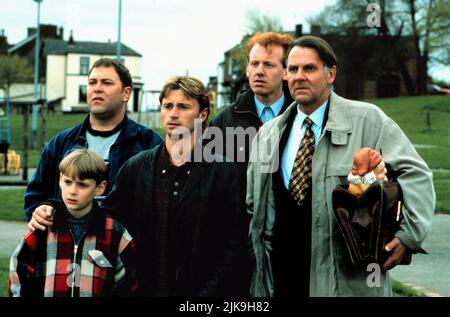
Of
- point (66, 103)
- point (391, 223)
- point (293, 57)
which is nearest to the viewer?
point (391, 223)

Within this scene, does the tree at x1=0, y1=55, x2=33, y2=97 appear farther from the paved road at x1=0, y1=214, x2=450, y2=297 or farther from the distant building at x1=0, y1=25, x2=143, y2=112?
the paved road at x1=0, y1=214, x2=450, y2=297

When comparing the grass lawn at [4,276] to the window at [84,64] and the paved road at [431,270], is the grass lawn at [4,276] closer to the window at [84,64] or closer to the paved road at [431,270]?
the paved road at [431,270]

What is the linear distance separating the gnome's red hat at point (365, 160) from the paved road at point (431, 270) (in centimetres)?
305

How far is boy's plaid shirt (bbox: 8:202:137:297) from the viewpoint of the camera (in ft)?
11.4

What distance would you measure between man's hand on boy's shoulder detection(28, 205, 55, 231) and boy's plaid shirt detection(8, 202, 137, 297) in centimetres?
3

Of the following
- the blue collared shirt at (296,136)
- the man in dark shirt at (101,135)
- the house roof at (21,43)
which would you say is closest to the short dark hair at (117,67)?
the man in dark shirt at (101,135)

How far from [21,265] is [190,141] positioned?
2.85 ft

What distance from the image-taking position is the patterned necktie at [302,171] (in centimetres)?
329

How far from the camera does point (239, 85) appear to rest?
1548 cm

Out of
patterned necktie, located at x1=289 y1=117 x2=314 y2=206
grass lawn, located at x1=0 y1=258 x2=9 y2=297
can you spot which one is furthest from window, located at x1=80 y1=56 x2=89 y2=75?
patterned necktie, located at x1=289 y1=117 x2=314 y2=206

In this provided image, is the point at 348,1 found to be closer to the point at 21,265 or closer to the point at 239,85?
the point at 239,85

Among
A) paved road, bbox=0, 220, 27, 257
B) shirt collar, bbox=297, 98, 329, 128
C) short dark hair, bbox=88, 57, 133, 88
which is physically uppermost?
short dark hair, bbox=88, 57, 133, 88

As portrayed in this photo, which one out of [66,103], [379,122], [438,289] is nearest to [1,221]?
[438,289]

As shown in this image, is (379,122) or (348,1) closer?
(379,122)
